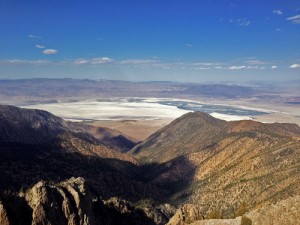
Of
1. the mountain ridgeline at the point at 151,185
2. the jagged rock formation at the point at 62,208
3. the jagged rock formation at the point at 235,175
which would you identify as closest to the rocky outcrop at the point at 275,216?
the mountain ridgeline at the point at 151,185

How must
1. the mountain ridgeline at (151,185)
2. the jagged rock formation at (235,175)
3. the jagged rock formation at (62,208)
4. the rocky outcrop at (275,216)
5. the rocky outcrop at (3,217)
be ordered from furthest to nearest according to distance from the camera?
the jagged rock formation at (235,175), the mountain ridgeline at (151,185), the jagged rock formation at (62,208), the rocky outcrop at (3,217), the rocky outcrop at (275,216)

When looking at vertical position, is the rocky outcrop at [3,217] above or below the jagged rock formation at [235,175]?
above

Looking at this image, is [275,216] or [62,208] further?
[62,208]

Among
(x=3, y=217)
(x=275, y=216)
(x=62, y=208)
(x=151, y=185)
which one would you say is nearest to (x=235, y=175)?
(x=151, y=185)

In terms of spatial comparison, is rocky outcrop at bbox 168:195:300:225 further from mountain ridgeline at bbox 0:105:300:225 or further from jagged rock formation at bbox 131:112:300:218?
jagged rock formation at bbox 131:112:300:218

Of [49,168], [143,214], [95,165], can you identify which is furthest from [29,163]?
[143,214]

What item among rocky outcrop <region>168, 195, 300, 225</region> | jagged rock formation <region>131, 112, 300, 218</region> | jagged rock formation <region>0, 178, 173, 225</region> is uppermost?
rocky outcrop <region>168, 195, 300, 225</region>

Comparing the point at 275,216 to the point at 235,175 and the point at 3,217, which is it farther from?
the point at 235,175

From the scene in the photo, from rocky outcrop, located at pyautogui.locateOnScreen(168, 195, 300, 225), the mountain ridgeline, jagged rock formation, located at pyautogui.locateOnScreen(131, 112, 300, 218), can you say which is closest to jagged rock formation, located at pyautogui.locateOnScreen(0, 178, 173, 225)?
the mountain ridgeline

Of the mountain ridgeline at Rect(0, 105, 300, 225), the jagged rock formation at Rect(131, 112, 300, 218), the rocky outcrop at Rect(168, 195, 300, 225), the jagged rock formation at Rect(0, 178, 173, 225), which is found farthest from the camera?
the jagged rock formation at Rect(131, 112, 300, 218)

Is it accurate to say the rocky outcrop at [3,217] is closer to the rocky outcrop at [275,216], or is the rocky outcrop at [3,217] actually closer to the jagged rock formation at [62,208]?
the jagged rock formation at [62,208]
